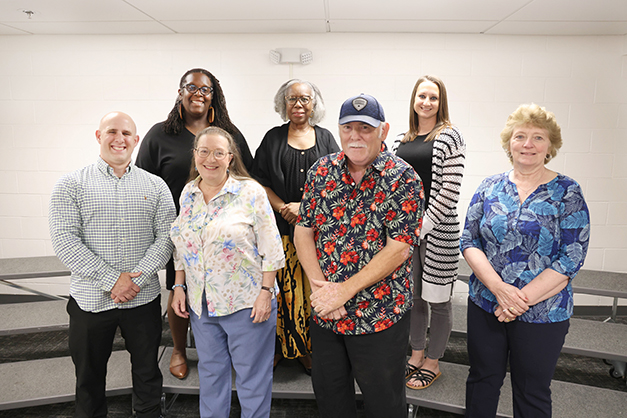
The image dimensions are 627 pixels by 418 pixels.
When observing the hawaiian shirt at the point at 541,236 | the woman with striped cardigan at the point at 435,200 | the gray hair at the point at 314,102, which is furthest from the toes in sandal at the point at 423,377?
the gray hair at the point at 314,102

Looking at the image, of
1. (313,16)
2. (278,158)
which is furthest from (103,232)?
(313,16)

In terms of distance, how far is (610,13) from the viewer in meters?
2.91

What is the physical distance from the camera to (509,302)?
1.65 m

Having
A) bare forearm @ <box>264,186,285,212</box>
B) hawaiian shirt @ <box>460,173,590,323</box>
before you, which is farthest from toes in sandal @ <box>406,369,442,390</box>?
bare forearm @ <box>264,186,285,212</box>

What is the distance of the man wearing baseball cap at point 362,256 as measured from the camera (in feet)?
4.96

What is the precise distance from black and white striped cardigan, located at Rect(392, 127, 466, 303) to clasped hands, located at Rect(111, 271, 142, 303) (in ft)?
4.72

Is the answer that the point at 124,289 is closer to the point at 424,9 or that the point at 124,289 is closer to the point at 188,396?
the point at 188,396

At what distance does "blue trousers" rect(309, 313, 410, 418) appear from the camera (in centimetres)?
158

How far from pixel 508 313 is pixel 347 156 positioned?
93cm

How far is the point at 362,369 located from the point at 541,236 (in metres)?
0.91

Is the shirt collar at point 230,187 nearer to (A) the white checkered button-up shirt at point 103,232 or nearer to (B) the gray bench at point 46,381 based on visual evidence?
(A) the white checkered button-up shirt at point 103,232

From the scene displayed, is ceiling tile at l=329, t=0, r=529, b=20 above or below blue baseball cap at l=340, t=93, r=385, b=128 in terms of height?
above

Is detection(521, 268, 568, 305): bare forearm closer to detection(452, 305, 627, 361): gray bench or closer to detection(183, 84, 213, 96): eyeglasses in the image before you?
detection(452, 305, 627, 361): gray bench

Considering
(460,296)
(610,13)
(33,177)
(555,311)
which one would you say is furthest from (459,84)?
(33,177)
